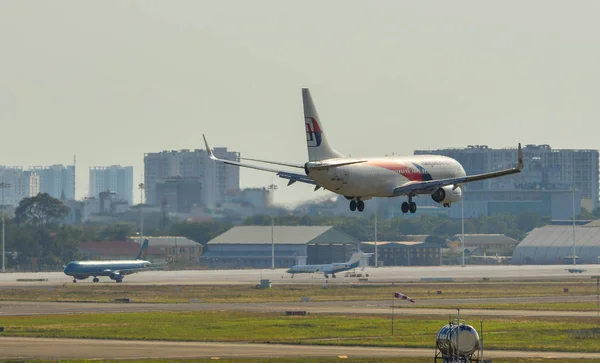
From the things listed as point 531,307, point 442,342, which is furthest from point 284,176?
point 531,307

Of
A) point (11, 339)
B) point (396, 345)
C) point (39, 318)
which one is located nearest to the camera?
point (396, 345)

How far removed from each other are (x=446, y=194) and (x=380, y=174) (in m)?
7.66

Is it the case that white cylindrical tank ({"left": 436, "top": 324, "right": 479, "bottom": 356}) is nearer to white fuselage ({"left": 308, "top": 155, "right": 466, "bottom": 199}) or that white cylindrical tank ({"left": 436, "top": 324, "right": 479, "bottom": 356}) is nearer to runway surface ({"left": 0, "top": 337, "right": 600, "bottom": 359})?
runway surface ({"left": 0, "top": 337, "right": 600, "bottom": 359})

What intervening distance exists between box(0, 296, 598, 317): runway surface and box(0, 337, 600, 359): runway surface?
120 ft

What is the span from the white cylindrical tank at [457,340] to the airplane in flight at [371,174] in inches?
1105

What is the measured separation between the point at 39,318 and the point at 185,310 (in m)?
18.5

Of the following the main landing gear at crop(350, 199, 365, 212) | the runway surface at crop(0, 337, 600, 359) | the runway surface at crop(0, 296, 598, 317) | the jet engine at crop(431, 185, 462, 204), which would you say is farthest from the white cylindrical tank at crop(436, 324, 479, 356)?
the runway surface at crop(0, 296, 598, 317)

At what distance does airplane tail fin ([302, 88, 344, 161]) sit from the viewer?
359 feet

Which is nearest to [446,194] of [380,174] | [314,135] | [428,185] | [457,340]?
[428,185]

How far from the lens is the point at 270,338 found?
120250 mm

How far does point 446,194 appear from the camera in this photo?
115312 mm

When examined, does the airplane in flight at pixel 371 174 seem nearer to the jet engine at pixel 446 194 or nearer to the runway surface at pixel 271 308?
the jet engine at pixel 446 194

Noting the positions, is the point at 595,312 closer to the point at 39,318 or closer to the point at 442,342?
the point at 39,318

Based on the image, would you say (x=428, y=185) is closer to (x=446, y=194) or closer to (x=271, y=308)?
(x=446, y=194)
